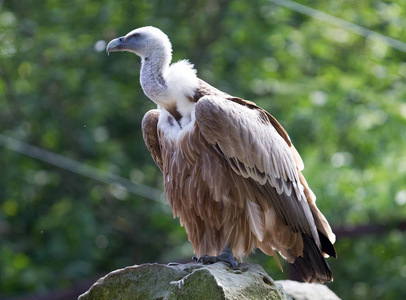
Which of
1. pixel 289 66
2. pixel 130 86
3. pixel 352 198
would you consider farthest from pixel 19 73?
pixel 352 198

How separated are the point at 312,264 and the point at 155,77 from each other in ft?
5.09

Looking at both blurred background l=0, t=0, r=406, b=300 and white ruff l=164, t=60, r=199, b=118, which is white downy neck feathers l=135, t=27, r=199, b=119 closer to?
white ruff l=164, t=60, r=199, b=118

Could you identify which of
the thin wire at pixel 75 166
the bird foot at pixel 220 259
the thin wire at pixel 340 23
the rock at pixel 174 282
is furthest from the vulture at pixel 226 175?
the thin wire at pixel 340 23

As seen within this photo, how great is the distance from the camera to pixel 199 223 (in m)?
4.91

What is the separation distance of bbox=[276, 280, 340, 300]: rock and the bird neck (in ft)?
4.99

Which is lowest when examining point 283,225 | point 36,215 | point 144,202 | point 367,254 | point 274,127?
point 36,215

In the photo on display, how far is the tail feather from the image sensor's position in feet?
15.7

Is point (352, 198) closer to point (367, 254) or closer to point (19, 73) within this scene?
point (367, 254)

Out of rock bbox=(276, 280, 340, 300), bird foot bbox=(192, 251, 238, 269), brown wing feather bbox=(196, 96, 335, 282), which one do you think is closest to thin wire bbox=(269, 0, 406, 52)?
rock bbox=(276, 280, 340, 300)

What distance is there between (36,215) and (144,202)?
1.68m

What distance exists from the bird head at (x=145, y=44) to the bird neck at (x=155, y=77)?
0.13 feet

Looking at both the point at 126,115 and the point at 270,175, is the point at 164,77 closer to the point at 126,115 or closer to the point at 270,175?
the point at 270,175

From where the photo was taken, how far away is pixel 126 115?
35.5 ft

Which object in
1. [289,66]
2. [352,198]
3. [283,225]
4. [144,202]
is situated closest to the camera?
[283,225]
